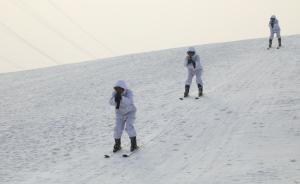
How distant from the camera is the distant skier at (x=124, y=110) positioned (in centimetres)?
1139

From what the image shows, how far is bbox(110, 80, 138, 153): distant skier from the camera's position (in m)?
11.4

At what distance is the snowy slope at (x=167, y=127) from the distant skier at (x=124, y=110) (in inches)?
17.6

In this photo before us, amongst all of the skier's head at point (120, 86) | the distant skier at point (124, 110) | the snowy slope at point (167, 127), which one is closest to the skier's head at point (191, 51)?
the snowy slope at point (167, 127)

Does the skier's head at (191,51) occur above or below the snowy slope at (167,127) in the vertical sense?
above

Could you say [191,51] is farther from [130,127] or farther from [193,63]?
[130,127]

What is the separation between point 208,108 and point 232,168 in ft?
19.5

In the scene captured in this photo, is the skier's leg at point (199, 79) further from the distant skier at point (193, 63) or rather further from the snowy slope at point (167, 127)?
the snowy slope at point (167, 127)

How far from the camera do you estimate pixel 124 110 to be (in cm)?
1161

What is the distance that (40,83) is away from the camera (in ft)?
88.1

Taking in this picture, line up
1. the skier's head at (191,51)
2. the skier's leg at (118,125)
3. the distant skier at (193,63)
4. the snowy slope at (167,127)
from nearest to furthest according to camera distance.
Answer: the snowy slope at (167,127), the skier's leg at (118,125), the skier's head at (191,51), the distant skier at (193,63)

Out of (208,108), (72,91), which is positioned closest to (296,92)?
(208,108)

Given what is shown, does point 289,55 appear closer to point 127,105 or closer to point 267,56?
point 267,56

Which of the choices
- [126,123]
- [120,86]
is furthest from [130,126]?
[120,86]

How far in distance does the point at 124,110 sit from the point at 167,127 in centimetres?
259
